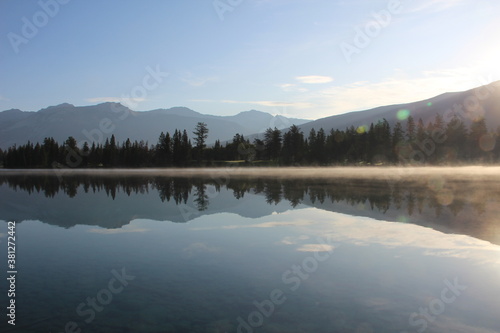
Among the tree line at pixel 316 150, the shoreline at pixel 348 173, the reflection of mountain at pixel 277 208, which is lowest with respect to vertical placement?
the shoreline at pixel 348 173

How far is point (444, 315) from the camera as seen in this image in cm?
1107

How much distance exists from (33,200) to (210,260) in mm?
34182

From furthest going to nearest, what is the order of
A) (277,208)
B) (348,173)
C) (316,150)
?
(316,150) → (348,173) → (277,208)

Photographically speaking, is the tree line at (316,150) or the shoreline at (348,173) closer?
the shoreline at (348,173)

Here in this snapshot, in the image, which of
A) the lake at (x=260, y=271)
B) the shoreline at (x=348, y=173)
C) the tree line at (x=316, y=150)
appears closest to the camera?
the lake at (x=260, y=271)

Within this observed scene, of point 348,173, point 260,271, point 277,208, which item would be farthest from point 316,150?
point 260,271

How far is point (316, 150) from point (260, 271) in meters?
154

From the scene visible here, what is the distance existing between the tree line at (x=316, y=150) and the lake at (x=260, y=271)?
421 ft

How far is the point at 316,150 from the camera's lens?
166375 millimetres

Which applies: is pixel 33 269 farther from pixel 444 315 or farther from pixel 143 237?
pixel 444 315

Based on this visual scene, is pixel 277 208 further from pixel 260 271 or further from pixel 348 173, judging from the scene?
pixel 348 173

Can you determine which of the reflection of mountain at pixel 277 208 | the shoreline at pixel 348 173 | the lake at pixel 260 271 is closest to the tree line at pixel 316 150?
the shoreline at pixel 348 173

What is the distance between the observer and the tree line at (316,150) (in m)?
147

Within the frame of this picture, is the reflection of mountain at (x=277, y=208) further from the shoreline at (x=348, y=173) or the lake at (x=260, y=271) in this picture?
the shoreline at (x=348, y=173)
